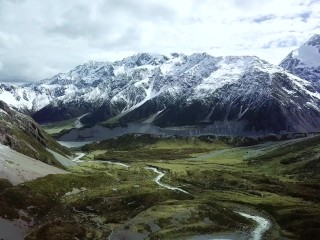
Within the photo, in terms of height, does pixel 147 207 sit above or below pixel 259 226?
above

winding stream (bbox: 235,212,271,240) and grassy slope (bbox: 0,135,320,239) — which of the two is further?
grassy slope (bbox: 0,135,320,239)

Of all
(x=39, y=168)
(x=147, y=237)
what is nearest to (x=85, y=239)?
(x=147, y=237)

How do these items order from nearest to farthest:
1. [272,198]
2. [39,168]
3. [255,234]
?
[255,234] → [272,198] → [39,168]

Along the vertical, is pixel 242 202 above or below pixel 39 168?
below

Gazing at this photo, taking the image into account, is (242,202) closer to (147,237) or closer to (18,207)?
(147,237)

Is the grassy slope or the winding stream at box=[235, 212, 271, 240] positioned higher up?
the grassy slope

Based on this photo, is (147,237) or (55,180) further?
(55,180)

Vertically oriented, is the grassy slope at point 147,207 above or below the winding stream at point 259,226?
above

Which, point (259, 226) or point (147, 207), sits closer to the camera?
point (259, 226)

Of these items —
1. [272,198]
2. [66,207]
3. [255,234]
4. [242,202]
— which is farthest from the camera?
[272,198]

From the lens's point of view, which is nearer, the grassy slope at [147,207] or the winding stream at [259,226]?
the winding stream at [259,226]
